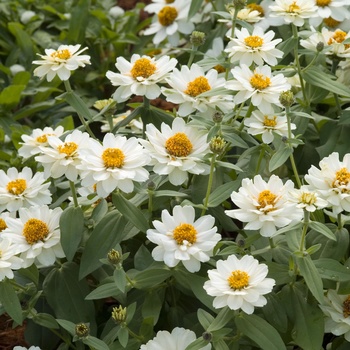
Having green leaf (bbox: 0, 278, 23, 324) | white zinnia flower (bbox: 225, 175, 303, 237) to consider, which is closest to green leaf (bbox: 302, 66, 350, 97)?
Result: white zinnia flower (bbox: 225, 175, 303, 237)

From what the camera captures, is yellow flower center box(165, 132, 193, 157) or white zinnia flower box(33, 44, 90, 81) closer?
yellow flower center box(165, 132, 193, 157)

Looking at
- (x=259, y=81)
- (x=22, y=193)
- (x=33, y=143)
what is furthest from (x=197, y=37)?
(x=22, y=193)

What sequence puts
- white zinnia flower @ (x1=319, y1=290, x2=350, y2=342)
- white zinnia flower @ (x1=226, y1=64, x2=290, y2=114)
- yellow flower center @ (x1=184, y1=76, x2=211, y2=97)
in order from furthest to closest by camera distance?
1. yellow flower center @ (x1=184, y1=76, x2=211, y2=97)
2. white zinnia flower @ (x1=226, y1=64, x2=290, y2=114)
3. white zinnia flower @ (x1=319, y1=290, x2=350, y2=342)

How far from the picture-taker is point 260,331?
5.83 feet

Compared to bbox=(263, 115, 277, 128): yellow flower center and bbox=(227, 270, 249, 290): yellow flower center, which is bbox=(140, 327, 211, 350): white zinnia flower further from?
bbox=(263, 115, 277, 128): yellow flower center

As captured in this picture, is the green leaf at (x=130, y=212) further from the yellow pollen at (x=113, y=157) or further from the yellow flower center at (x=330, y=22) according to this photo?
the yellow flower center at (x=330, y=22)

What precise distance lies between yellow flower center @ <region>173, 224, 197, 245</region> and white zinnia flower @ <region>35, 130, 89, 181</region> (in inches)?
11.6

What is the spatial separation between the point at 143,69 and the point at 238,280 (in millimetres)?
700

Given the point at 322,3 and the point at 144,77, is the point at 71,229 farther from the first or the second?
the point at 322,3

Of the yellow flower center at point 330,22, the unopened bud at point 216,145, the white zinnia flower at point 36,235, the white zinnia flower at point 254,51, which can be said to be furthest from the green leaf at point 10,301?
the yellow flower center at point 330,22

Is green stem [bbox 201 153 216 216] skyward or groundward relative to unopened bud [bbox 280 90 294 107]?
groundward

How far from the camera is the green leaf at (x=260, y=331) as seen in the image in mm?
1759

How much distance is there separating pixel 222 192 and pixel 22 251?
1.58 ft

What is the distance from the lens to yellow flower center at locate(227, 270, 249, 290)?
5.60 ft
